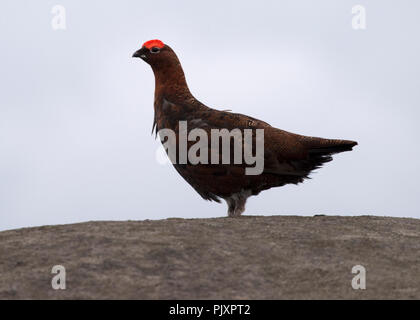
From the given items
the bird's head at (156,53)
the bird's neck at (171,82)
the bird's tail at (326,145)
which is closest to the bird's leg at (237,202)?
the bird's tail at (326,145)

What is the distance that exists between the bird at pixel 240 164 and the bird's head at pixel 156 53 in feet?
2.69

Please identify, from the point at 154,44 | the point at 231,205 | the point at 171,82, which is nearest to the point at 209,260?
the point at 231,205

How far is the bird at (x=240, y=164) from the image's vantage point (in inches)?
406

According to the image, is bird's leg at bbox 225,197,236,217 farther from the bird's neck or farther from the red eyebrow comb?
the red eyebrow comb

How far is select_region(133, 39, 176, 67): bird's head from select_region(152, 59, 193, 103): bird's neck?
Answer: 0.08 metres

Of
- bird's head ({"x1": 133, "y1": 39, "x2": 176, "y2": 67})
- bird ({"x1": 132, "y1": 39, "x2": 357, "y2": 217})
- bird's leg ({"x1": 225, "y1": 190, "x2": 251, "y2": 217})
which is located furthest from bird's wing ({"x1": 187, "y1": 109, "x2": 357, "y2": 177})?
bird's head ({"x1": 133, "y1": 39, "x2": 176, "y2": 67})

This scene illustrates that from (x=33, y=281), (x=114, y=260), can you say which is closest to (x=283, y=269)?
(x=114, y=260)

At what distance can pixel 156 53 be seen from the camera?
11.5 m

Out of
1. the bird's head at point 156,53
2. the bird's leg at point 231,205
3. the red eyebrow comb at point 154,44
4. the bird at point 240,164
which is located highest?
the red eyebrow comb at point 154,44

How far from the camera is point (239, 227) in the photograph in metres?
8.95

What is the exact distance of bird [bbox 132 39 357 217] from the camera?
1031 cm

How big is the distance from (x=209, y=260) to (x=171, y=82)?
4782 millimetres

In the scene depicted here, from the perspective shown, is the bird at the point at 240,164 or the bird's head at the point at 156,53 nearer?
the bird at the point at 240,164

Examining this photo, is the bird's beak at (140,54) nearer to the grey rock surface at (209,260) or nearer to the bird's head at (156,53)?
the bird's head at (156,53)
